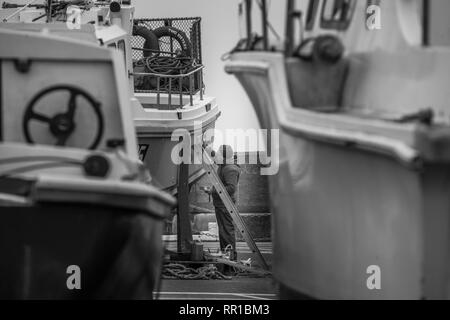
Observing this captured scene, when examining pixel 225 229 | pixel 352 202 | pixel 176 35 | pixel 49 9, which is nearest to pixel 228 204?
pixel 225 229

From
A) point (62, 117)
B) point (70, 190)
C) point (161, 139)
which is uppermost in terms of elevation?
point (62, 117)

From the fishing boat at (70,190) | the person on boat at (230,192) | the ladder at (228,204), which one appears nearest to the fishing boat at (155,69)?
the person on boat at (230,192)

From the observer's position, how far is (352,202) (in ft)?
28.4

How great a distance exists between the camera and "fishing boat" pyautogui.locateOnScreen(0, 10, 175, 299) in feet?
26.2

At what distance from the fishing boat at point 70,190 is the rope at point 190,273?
478cm

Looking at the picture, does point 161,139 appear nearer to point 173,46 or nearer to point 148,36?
point 148,36

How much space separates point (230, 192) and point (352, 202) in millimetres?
9591

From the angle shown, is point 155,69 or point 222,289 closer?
point 222,289

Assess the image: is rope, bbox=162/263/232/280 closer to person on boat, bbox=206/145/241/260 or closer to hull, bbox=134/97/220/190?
person on boat, bbox=206/145/241/260

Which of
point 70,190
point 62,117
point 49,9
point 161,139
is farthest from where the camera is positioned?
point 49,9

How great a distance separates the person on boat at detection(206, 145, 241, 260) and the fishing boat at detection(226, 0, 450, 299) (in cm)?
604

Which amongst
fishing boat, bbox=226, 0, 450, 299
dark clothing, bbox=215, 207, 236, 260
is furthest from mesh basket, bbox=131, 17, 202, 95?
fishing boat, bbox=226, 0, 450, 299

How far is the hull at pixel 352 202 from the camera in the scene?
7762 mm
